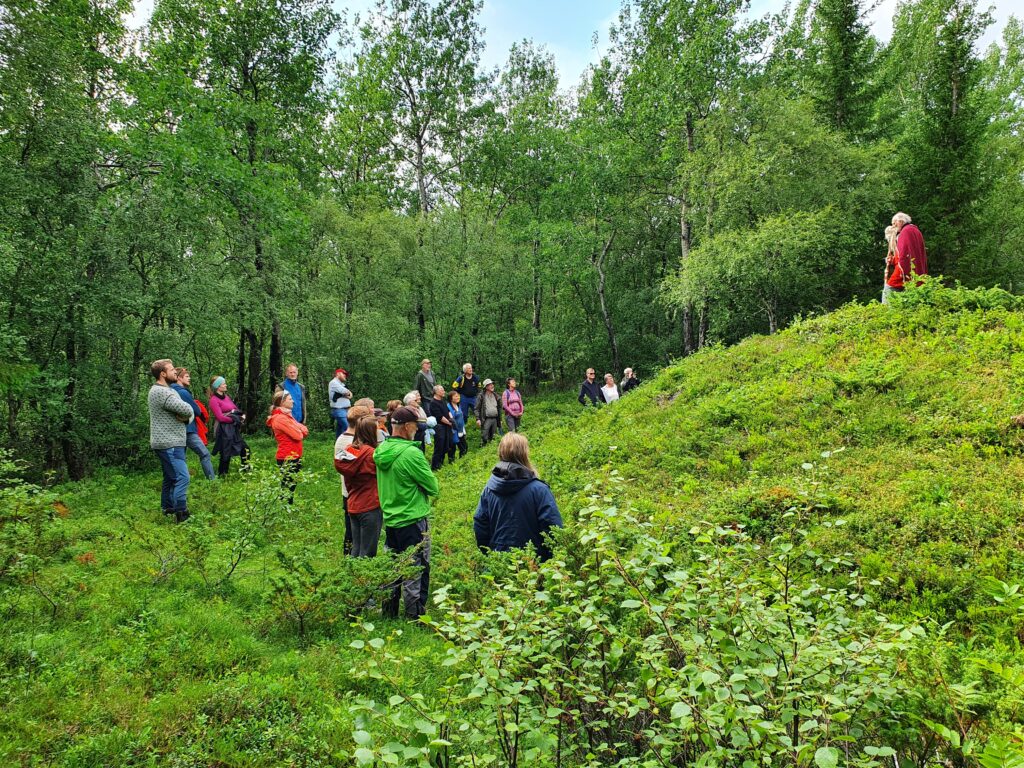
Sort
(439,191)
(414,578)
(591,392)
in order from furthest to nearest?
(439,191)
(591,392)
(414,578)

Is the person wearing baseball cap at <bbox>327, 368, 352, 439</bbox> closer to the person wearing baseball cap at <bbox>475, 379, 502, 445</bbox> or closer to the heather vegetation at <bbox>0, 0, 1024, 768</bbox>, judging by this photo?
the heather vegetation at <bbox>0, 0, 1024, 768</bbox>

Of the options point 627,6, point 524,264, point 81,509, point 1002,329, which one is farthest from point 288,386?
point 627,6

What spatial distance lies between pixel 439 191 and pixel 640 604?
28.4m

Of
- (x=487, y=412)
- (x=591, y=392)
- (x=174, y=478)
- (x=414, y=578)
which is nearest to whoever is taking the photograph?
(x=414, y=578)

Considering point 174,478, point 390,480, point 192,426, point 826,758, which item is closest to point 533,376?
point 192,426

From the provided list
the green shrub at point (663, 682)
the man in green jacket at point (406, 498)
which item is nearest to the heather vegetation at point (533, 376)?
the green shrub at point (663, 682)

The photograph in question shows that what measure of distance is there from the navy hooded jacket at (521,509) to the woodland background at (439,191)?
6088mm

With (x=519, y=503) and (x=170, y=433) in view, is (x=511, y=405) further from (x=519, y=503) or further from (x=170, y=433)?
(x=519, y=503)

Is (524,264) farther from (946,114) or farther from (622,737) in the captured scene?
(622,737)

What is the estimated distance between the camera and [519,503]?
4438mm

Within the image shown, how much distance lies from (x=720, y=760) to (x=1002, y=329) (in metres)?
9.38

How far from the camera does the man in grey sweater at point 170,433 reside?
7.02 m

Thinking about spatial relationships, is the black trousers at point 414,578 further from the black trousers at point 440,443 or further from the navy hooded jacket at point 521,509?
the black trousers at point 440,443

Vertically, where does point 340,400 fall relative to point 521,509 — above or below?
above
